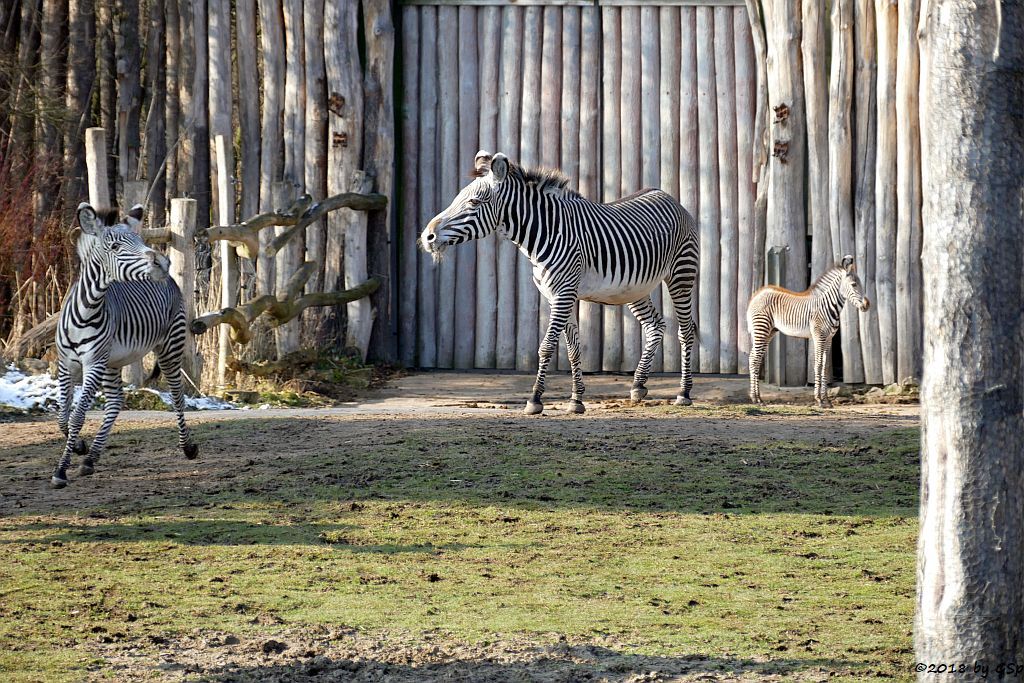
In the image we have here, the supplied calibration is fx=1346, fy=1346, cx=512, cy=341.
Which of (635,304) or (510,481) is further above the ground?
(635,304)

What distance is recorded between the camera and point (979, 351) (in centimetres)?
412

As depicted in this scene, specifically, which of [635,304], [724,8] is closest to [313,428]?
[635,304]

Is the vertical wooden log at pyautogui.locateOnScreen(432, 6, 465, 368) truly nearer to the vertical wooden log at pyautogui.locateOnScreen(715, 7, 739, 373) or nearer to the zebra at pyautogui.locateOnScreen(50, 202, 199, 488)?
the vertical wooden log at pyautogui.locateOnScreen(715, 7, 739, 373)

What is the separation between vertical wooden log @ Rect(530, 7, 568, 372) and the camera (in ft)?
46.5

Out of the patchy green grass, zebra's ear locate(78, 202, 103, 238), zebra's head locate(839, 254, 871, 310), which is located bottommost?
the patchy green grass

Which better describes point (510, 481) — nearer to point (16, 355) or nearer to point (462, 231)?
point (462, 231)

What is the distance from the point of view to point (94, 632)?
226 inches

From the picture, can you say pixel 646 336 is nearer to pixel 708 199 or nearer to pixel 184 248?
pixel 708 199

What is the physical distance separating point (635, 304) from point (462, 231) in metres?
2.00

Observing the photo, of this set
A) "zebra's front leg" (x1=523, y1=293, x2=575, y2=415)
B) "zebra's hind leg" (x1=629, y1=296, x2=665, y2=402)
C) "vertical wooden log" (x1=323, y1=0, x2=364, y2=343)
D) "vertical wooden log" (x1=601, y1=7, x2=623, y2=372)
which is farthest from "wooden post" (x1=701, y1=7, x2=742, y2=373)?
"vertical wooden log" (x1=323, y1=0, x2=364, y2=343)

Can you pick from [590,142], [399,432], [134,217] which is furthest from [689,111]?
[134,217]

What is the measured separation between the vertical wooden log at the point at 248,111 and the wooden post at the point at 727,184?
471cm

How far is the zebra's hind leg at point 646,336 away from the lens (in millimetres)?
11820

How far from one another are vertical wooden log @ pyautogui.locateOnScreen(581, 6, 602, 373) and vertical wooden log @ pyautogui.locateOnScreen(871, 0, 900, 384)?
9.55ft
